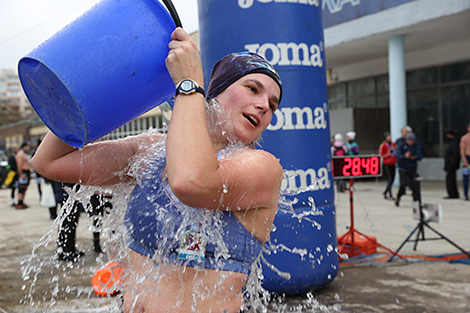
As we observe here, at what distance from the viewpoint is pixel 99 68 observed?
146cm

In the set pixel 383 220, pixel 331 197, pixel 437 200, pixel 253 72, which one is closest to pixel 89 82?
pixel 253 72

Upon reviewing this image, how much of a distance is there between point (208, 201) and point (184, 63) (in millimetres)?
423

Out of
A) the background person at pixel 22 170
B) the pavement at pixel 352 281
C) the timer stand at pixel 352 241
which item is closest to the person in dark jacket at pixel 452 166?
the pavement at pixel 352 281

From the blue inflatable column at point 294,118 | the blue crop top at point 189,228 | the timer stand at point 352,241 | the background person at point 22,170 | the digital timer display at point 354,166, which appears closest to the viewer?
→ the blue crop top at point 189,228

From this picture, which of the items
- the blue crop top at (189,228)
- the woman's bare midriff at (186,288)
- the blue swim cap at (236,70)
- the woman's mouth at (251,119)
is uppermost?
the blue swim cap at (236,70)

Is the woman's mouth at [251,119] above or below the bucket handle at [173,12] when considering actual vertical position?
below

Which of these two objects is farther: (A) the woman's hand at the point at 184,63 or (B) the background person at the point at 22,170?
(B) the background person at the point at 22,170

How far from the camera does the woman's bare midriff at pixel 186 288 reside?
153 centimetres

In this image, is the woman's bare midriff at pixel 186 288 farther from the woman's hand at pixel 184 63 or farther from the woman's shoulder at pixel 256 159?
the woman's hand at pixel 184 63

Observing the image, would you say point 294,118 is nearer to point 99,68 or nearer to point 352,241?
point 352,241

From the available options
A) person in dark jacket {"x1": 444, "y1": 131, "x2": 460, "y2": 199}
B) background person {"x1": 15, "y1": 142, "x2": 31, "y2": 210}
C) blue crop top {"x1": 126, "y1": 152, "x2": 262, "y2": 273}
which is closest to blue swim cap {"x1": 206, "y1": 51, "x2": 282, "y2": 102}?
blue crop top {"x1": 126, "y1": 152, "x2": 262, "y2": 273}

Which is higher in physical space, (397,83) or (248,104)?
(397,83)

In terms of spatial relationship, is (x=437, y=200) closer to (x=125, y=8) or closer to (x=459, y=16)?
(x=459, y=16)

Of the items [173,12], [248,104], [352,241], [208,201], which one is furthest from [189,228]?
[352,241]
